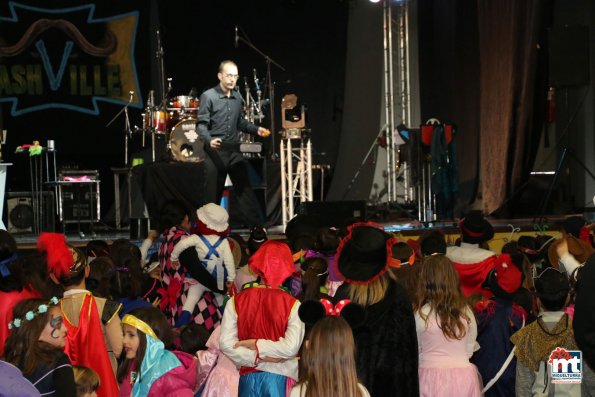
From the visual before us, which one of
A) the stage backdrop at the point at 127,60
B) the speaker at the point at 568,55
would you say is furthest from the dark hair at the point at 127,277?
the stage backdrop at the point at 127,60

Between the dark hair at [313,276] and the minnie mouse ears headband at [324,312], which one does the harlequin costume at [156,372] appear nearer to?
the minnie mouse ears headband at [324,312]

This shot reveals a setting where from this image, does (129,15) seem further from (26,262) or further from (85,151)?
(26,262)

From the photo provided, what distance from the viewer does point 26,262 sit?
17.0 ft

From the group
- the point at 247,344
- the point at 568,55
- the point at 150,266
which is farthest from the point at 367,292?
the point at 568,55

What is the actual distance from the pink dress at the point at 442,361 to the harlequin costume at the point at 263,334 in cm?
75

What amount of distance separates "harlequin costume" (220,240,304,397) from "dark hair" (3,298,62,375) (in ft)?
2.55

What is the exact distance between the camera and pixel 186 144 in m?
13.2

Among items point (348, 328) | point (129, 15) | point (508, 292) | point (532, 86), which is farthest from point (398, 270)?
point (129, 15)

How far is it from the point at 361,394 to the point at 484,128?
A: 10.0 metres

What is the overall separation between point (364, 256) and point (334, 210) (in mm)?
6311

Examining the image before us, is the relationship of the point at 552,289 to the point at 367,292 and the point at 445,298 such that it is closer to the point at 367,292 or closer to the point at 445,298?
the point at 445,298

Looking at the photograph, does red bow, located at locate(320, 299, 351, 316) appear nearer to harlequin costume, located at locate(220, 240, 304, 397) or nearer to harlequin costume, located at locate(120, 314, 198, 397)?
harlequin costume, located at locate(220, 240, 304, 397)

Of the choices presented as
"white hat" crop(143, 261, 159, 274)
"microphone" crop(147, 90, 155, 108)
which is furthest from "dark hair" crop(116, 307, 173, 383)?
"microphone" crop(147, 90, 155, 108)

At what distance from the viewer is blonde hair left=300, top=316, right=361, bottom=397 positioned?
356 cm
